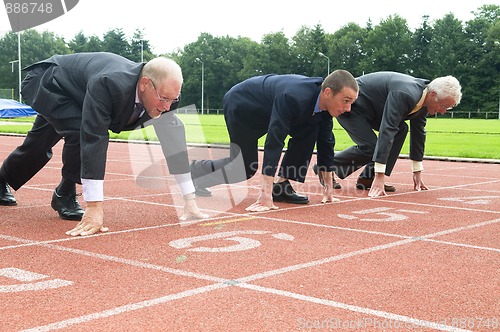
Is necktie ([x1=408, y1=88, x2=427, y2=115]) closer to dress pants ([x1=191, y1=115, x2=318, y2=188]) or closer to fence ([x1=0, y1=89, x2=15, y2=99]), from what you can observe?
dress pants ([x1=191, y1=115, x2=318, y2=188])

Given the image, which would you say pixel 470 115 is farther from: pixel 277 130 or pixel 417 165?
pixel 277 130

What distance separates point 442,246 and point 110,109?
2.93m

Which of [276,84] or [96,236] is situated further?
[276,84]

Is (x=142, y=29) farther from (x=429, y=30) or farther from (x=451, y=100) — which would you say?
(x=451, y=100)

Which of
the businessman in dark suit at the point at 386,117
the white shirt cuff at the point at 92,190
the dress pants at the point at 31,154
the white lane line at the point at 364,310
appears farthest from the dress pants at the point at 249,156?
the white lane line at the point at 364,310

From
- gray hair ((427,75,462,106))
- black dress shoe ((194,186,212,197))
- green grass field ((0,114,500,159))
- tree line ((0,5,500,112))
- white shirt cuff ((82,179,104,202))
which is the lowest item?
green grass field ((0,114,500,159))

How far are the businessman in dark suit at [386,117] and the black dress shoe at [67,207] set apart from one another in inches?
155

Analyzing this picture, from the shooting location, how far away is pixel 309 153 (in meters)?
8.17

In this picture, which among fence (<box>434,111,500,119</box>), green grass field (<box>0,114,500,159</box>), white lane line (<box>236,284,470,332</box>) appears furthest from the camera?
fence (<box>434,111,500,119</box>)

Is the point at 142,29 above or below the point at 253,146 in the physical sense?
above

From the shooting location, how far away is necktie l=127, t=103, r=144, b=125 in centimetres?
573

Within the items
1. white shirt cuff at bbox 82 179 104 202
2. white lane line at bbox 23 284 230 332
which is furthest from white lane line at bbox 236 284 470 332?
white shirt cuff at bbox 82 179 104 202

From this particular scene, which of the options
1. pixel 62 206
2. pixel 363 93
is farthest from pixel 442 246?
pixel 363 93

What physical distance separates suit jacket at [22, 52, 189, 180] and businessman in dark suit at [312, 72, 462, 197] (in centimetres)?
326
